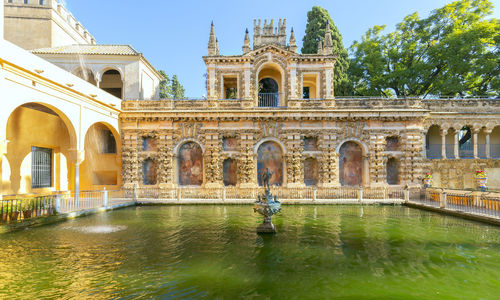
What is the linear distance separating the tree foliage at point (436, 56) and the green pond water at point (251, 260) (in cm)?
1958

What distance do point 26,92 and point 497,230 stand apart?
22739 millimetres

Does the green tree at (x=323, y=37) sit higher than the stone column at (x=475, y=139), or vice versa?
the green tree at (x=323, y=37)

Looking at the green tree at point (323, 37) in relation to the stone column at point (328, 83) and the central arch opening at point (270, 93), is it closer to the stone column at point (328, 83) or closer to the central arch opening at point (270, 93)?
the stone column at point (328, 83)

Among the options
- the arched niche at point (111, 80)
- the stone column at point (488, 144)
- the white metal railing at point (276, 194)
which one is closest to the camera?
the white metal railing at point (276, 194)

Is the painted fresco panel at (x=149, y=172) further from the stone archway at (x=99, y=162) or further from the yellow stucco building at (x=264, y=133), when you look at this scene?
the stone archway at (x=99, y=162)

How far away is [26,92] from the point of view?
41.4 feet

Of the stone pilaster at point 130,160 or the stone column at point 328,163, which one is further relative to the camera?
the stone pilaster at point 130,160

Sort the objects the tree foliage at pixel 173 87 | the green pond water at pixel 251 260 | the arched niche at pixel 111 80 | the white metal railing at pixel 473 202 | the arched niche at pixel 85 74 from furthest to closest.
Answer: the tree foliage at pixel 173 87 → the arched niche at pixel 111 80 → the arched niche at pixel 85 74 → the white metal railing at pixel 473 202 → the green pond water at pixel 251 260

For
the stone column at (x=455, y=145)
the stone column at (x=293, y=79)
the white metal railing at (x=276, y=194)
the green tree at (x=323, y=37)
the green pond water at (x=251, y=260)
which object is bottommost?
the green pond water at (x=251, y=260)

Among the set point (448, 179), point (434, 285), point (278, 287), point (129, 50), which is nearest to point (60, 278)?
point (278, 287)

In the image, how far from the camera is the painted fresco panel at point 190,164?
21.9m

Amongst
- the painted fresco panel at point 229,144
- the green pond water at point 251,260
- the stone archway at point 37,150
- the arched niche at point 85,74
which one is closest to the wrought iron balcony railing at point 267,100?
the painted fresco panel at point 229,144

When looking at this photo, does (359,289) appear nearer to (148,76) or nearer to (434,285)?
(434,285)

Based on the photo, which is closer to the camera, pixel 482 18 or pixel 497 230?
pixel 497 230
